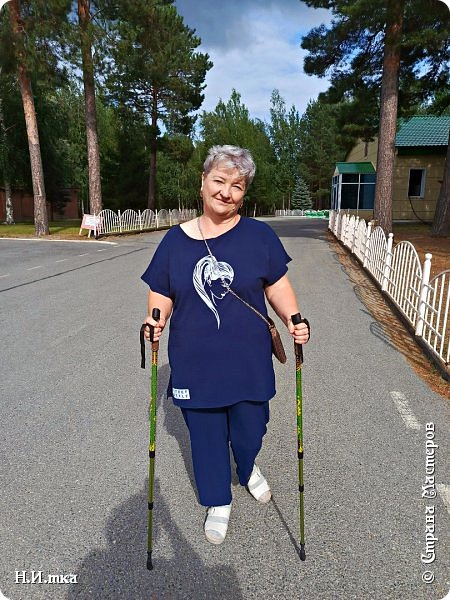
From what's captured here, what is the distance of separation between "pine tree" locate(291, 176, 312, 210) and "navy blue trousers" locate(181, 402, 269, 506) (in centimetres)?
6864

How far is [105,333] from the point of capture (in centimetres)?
552

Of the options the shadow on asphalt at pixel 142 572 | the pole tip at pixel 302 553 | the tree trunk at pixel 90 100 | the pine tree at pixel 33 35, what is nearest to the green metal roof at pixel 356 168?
the tree trunk at pixel 90 100

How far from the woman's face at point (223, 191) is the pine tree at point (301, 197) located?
68.5 metres

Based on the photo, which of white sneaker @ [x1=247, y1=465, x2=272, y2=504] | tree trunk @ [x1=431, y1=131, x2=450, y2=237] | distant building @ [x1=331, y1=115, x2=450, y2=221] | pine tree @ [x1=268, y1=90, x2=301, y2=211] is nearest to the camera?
white sneaker @ [x1=247, y1=465, x2=272, y2=504]

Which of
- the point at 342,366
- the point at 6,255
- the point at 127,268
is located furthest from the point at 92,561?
the point at 6,255

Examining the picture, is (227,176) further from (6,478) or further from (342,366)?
(342,366)

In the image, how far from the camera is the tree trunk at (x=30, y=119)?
52.8ft

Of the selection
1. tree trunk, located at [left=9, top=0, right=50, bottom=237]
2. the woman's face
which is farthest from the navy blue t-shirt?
tree trunk, located at [left=9, top=0, right=50, bottom=237]

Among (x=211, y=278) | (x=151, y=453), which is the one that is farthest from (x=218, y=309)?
(x=151, y=453)

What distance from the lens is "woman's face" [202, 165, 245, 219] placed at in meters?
2.05

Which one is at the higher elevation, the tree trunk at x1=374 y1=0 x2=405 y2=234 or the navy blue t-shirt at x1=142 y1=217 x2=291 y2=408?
the tree trunk at x1=374 y1=0 x2=405 y2=234

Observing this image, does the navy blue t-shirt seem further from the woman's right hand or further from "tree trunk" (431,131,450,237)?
"tree trunk" (431,131,450,237)

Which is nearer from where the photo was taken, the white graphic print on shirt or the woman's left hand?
the white graphic print on shirt

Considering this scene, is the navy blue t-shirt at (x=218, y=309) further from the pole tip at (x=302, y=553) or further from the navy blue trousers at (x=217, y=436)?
the pole tip at (x=302, y=553)
